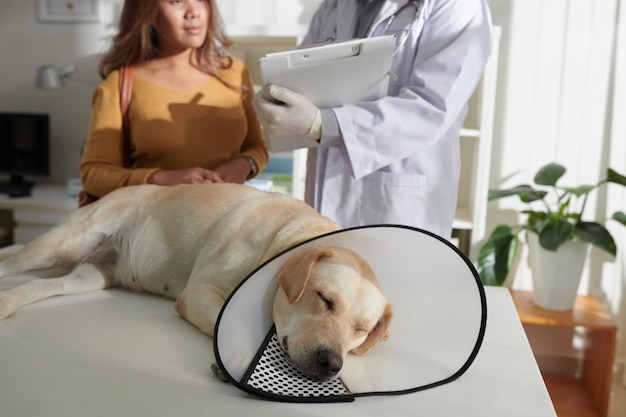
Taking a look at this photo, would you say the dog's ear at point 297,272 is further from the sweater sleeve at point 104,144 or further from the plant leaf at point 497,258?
the plant leaf at point 497,258

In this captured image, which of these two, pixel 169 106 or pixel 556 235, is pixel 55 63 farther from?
pixel 556 235

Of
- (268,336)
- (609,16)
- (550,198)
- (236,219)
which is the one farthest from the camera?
(550,198)

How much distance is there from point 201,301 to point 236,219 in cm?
18

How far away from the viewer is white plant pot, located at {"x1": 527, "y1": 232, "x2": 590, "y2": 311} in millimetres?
2527

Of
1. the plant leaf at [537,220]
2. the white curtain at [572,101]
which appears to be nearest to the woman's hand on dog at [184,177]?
the plant leaf at [537,220]

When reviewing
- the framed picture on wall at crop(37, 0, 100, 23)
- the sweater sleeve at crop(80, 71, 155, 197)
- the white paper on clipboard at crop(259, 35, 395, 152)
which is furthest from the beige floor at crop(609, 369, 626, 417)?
the framed picture on wall at crop(37, 0, 100, 23)

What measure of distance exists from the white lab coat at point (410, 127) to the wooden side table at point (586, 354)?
1.26 meters

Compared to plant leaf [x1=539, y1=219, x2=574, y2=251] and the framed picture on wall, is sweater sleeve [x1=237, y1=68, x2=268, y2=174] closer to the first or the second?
plant leaf [x1=539, y1=219, x2=574, y2=251]

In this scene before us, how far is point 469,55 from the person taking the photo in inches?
52.1

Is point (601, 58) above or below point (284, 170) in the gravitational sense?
above

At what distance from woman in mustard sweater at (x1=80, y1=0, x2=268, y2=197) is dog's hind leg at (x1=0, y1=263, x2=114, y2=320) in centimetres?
28

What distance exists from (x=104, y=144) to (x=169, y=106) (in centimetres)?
18

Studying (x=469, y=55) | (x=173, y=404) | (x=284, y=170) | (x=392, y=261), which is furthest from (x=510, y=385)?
(x=284, y=170)

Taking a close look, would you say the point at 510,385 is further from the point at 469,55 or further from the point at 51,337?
the point at 469,55
